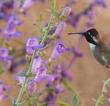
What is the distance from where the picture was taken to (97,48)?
1.87 metres

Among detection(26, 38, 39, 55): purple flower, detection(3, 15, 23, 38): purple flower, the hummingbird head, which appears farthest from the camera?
detection(3, 15, 23, 38): purple flower

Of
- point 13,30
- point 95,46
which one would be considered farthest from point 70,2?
point 95,46

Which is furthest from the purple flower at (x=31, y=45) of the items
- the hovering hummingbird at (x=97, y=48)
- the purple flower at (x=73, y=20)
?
the purple flower at (x=73, y=20)

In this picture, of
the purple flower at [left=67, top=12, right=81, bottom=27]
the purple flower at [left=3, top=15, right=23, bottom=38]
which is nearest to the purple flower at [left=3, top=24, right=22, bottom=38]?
the purple flower at [left=3, top=15, right=23, bottom=38]

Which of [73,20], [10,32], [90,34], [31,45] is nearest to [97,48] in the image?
[90,34]

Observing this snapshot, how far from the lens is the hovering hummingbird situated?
1.83m

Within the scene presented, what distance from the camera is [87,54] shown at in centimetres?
548

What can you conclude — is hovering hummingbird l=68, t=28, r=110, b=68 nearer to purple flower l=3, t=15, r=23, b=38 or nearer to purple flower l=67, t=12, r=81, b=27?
purple flower l=3, t=15, r=23, b=38

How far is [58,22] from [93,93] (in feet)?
10.8

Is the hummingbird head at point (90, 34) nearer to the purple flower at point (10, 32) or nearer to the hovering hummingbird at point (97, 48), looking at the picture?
the hovering hummingbird at point (97, 48)

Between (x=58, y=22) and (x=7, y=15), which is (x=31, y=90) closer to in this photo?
(x=58, y=22)

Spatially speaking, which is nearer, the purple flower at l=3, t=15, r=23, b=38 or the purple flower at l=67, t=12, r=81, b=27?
the purple flower at l=3, t=15, r=23, b=38

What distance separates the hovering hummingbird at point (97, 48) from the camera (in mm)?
1828

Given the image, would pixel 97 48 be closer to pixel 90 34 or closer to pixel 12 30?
pixel 90 34
